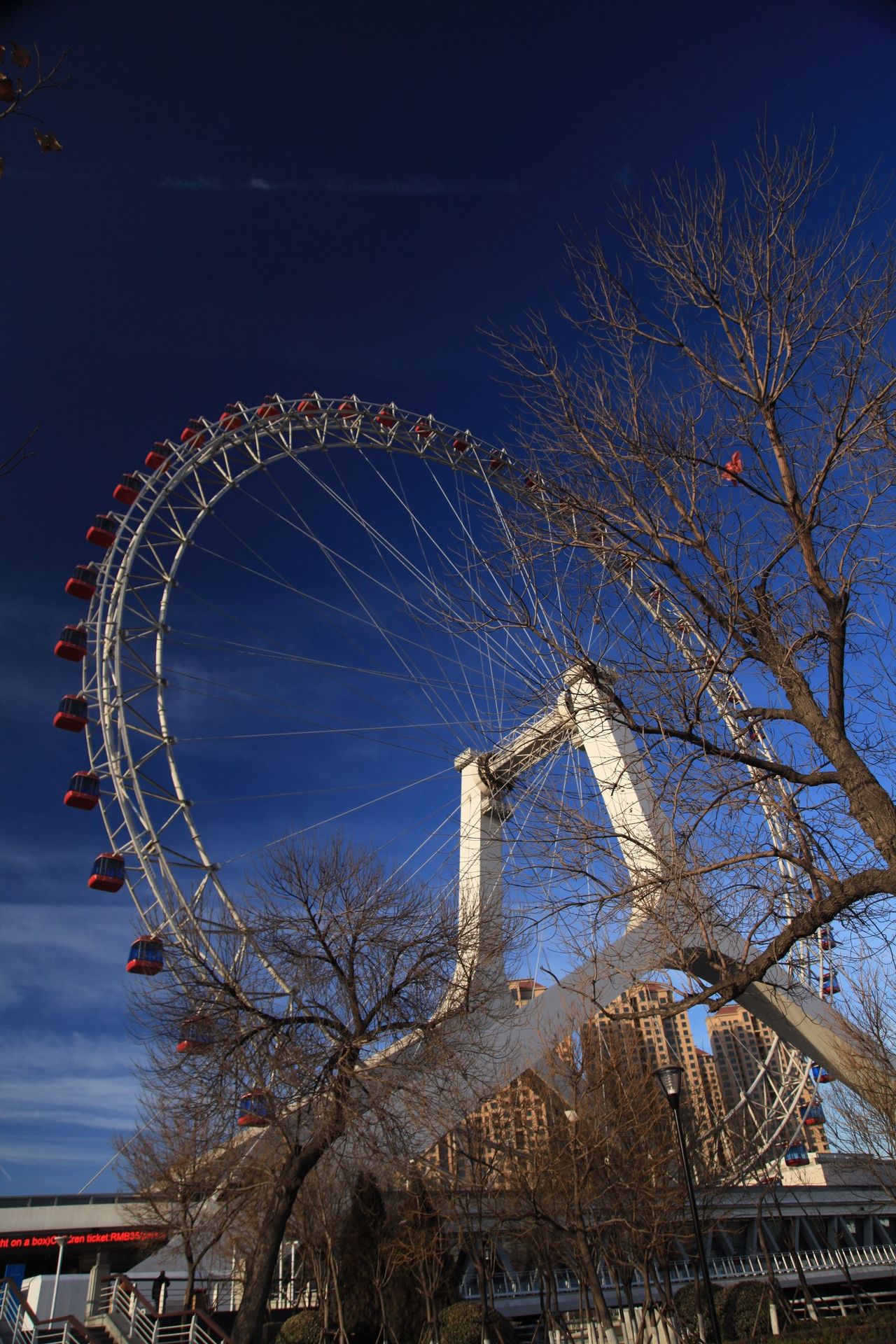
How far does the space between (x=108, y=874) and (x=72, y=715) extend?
381 cm

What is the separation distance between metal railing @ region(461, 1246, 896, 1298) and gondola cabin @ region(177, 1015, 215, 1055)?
11.5 metres

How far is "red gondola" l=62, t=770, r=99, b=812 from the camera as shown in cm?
1889

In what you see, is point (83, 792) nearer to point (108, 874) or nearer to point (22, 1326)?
point (108, 874)

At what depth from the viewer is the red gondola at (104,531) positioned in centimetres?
2147

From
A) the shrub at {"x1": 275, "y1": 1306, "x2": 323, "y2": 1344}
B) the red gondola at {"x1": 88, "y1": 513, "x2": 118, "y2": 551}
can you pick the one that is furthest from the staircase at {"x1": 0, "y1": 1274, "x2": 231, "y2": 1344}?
the red gondola at {"x1": 88, "y1": 513, "x2": 118, "y2": 551}

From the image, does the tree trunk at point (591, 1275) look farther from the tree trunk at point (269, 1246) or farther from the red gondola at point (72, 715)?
the red gondola at point (72, 715)

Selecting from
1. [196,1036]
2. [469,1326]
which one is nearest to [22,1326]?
[196,1036]

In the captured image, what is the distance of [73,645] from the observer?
20000mm

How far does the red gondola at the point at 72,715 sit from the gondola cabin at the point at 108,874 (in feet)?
10.3

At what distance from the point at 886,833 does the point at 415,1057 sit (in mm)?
10558

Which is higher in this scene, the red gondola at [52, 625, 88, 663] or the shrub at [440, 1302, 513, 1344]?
the red gondola at [52, 625, 88, 663]

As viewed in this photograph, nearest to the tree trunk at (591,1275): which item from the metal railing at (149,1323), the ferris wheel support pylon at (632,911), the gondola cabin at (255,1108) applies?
the ferris wheel support pylon at (632,911)

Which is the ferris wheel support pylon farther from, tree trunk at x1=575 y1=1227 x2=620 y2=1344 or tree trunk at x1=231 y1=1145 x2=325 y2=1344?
tree trunk at x1=231 y1=1145 x2=325 y2=1344

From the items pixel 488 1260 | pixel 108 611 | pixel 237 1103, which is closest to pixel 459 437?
pixel 108 611
